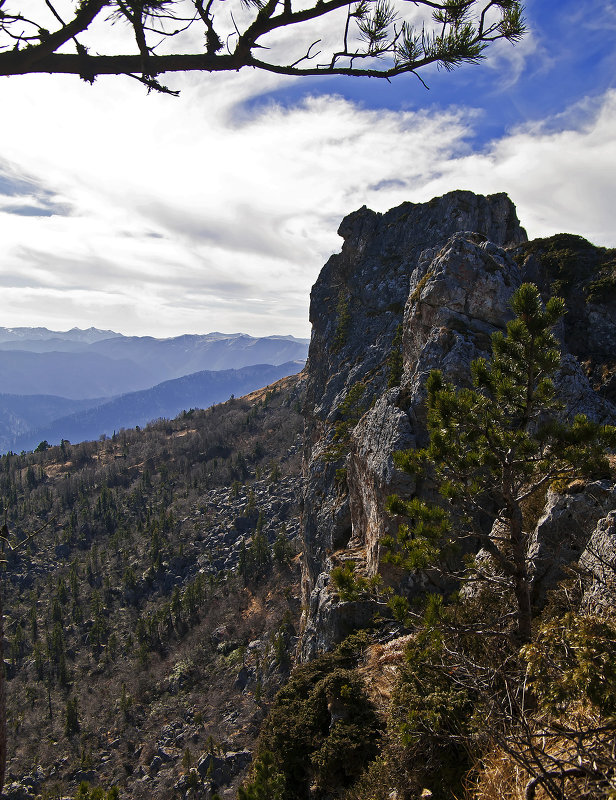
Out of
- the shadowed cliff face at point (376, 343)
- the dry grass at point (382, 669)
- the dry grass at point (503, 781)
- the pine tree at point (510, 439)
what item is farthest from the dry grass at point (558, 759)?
the shadowed cliff face at point (376, 343)

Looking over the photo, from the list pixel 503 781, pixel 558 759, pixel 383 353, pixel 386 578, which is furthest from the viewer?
pixel 383 353

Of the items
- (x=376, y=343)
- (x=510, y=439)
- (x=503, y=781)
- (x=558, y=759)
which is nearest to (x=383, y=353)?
(x=376, y=343)

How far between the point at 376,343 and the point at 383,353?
109 inches

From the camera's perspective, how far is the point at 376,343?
42031mm

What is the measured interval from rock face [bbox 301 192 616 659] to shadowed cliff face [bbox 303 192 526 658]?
0.25 feet

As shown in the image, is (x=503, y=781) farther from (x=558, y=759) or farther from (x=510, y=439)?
(x=510, y=439)

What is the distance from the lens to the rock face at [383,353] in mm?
17422

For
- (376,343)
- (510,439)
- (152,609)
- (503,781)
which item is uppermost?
(376,343)

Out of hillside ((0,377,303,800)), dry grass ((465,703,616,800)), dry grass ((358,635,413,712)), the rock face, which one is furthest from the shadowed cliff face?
hillside ((0,377,303,800))

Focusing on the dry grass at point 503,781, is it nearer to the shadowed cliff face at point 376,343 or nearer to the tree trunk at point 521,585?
the tree trunk at point 521,585

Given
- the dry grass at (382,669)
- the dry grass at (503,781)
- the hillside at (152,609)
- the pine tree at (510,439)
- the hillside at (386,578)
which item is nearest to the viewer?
the dry grass at (503,781)

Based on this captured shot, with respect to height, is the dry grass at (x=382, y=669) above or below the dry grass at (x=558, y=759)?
below

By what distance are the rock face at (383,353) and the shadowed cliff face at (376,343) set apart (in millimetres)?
77

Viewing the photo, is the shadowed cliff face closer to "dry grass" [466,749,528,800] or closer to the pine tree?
the pine tree
